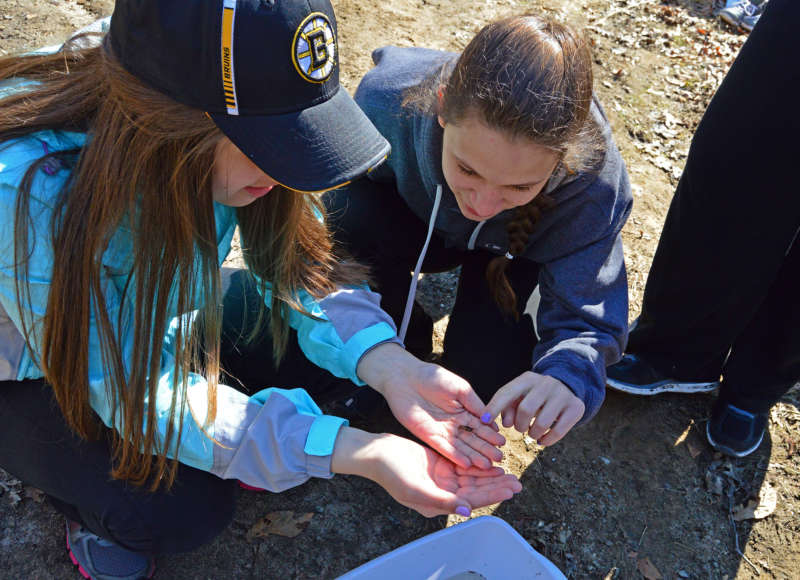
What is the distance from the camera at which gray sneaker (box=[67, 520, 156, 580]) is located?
1.90m

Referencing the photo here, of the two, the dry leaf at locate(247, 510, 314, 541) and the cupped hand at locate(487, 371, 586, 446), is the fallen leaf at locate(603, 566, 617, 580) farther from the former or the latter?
the dry leaf at locate(247, 510, 314, 541)

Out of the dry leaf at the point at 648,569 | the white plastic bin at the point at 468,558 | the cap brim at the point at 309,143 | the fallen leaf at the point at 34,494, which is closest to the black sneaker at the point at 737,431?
the dry leaf at the point at 648,569

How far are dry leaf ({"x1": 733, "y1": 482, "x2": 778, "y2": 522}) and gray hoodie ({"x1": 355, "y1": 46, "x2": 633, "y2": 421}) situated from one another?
32.5 inches

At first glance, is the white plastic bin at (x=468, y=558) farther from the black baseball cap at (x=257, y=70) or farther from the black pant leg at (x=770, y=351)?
the black pant leg at (x=770, y=351)

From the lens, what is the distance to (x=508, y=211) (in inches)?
81.4

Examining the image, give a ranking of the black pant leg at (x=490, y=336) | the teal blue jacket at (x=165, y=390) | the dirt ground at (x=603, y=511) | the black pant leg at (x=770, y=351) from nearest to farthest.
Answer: the teal blue jacket at (x=165, y=390) → the dirt ground at (x=603, y=511) → the black pant leg at (x=770, y=351) → the black pant leg at (x=490, y=336)

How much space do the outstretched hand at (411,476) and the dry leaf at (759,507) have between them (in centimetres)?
105

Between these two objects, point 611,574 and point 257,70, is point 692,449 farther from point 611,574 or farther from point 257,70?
point 257,70

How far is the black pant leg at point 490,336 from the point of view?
226 cm

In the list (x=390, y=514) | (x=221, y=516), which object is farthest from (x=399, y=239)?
(x=221, y=516)

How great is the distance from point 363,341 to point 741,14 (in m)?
3.85

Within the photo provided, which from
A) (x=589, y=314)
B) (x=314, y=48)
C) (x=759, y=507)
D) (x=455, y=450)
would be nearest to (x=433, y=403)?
(x=455, y=450)

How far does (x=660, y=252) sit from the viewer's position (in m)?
2.27

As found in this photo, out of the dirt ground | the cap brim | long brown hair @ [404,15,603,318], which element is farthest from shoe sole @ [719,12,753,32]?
the cap brim
